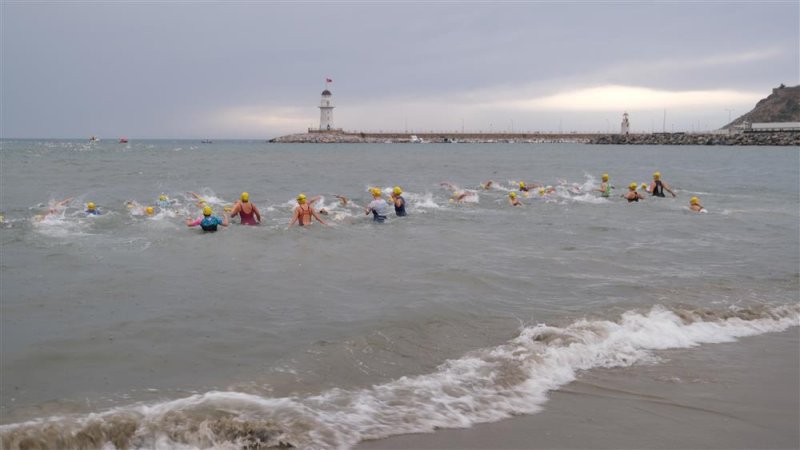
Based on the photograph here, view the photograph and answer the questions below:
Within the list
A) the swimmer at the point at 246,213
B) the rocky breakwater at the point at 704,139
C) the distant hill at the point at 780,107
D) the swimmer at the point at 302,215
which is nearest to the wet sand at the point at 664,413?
the swimmer at the point at 302,215

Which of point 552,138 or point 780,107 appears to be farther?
point 780,107

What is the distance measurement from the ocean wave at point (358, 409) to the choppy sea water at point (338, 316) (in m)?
0.02

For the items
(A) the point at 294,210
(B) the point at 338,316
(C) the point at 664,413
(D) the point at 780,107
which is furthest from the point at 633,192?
Result: (D) the point at 780,107

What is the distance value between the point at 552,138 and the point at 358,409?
14839 cm

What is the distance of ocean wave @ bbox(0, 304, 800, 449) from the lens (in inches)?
185

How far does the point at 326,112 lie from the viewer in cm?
12225

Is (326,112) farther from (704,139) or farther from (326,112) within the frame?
(704,139)

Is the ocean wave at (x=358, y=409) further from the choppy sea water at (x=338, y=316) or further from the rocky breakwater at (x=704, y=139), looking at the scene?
the rocky breakwater at (x=704, y=139)

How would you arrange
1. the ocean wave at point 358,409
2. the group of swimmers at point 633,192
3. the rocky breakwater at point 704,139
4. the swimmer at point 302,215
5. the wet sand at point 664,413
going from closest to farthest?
the wet sand at point 664,413, the ocean wave at point 358,409, the swimmer at point 302,215, the group of swimmers at point 633,192, the rocky breakwater at point 704,139

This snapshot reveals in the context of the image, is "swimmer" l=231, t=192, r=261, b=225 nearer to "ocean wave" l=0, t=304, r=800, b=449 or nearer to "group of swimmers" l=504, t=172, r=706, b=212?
"group of swimmers" l=504, t=172, r=706, b=212

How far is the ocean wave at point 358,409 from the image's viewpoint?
4711mm

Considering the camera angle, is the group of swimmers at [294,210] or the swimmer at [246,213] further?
the swimmer at [246,213]

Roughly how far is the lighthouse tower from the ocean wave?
114747 mm

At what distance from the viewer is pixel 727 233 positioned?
50.2 feet
